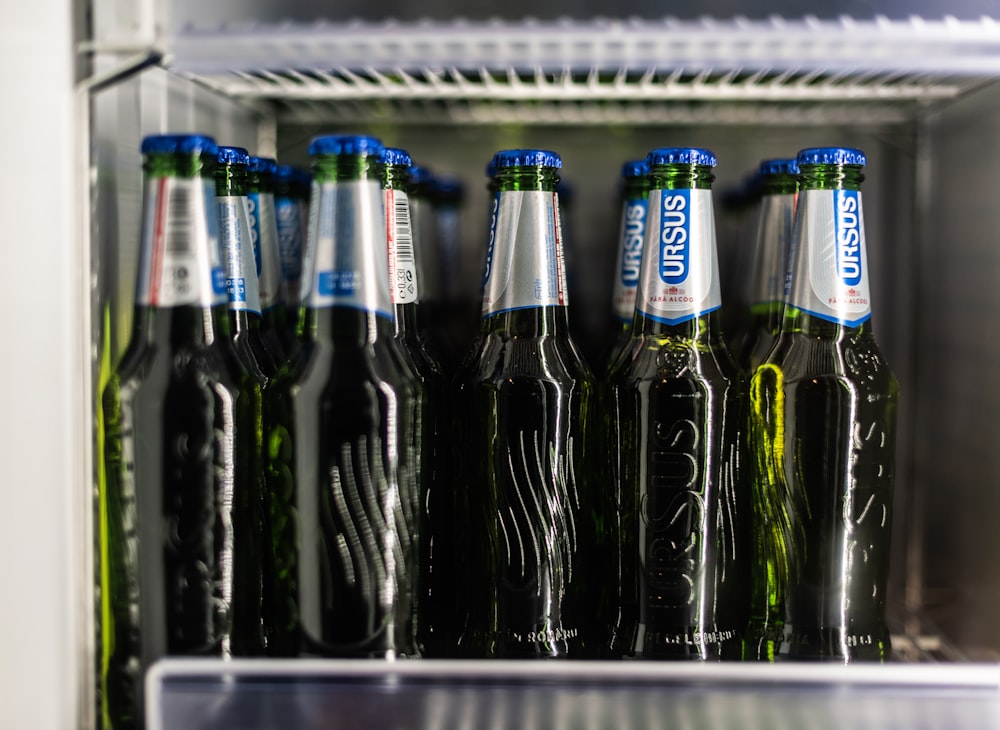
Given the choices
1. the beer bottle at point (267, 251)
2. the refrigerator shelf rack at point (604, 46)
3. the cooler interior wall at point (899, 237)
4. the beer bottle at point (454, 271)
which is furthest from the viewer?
the beer bottle at point (454, 271)

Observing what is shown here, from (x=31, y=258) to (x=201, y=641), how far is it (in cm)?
39

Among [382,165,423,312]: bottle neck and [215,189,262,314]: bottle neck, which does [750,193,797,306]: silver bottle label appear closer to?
[382,165,423,312]: bottle neck

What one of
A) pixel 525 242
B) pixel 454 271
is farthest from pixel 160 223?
pixel 454 271

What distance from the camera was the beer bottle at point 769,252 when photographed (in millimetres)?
1008

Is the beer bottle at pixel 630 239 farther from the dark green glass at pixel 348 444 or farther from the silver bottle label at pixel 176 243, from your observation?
the silver bottle label at pixel 176 243

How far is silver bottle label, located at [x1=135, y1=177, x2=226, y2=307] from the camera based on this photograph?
78cm

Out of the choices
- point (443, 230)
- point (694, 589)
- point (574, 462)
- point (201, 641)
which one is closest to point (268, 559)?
point (201, 641)

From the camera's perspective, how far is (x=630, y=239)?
1.04 meters

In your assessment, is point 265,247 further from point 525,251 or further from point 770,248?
point 770,248

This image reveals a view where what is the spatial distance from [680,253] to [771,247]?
26 cm

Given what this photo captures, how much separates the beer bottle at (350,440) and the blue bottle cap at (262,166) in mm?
189

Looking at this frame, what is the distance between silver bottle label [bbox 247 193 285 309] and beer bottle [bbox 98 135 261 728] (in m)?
0.16

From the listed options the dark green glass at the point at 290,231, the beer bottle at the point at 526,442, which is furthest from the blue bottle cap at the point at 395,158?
the dark green glass at the point at 290,231

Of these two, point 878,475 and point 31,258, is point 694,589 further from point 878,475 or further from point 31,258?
point 31,258
